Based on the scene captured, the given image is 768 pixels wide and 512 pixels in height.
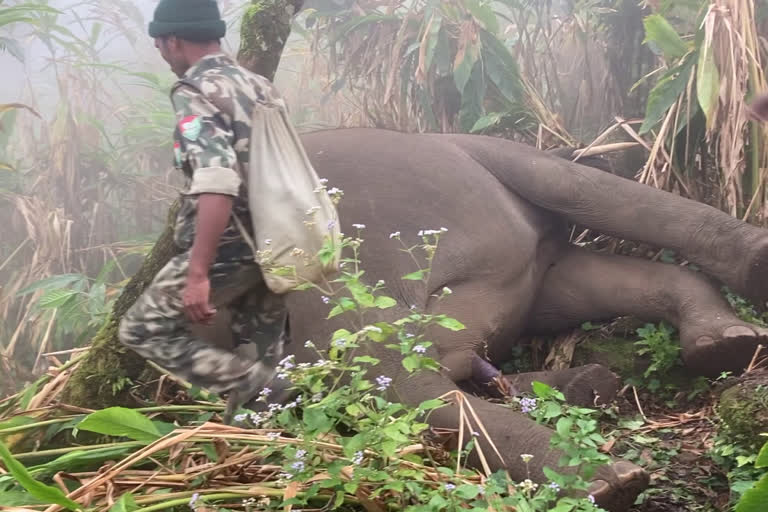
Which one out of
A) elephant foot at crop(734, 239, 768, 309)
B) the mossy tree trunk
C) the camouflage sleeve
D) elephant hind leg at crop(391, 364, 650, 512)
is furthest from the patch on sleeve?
elephant foot at crop(734, 239, 768, 309)

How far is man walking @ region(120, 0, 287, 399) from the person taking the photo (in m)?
2.27

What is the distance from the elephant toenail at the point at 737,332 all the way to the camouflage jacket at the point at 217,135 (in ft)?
5.39

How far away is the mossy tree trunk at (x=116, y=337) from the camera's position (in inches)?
117

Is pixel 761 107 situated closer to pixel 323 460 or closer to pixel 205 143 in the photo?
pixel 323 460

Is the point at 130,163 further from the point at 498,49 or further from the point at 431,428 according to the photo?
the point at 431,428

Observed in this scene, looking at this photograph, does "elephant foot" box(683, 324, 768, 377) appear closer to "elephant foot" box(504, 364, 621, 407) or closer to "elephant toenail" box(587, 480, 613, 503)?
"elephant foot" box(504, 364, 621, 407)

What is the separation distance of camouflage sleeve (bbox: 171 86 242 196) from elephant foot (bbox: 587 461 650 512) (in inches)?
46.6

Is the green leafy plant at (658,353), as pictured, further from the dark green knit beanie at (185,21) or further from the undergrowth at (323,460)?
the dark green knit beanie at (185,21)

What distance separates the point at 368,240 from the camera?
10.3 feet

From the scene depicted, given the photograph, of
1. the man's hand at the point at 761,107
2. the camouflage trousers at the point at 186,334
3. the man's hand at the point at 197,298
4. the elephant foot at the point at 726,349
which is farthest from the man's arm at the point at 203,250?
the elephant foot at the point at 726,349

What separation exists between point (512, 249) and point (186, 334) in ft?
4.67

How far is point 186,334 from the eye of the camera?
8.24 feet

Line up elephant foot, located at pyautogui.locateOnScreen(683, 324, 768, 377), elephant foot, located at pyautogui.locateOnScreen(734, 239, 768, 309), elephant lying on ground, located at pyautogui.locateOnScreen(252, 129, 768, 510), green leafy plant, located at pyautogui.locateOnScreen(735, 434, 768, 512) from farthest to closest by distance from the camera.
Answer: elephant foot, located at pyautogui.locateOnScreen(734, 239, 768, 309)
elephant lying on ground, located at pyautogui.locateOnScreen(252, 129, 768, 510)
elephant foot, located at pyautogui.locateOnScreen(683, 324, 768, 377)
green leafy plant, located at pyautogui.locateOnScreen(735, 434, 768, 512)

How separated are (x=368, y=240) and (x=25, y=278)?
3.14m
